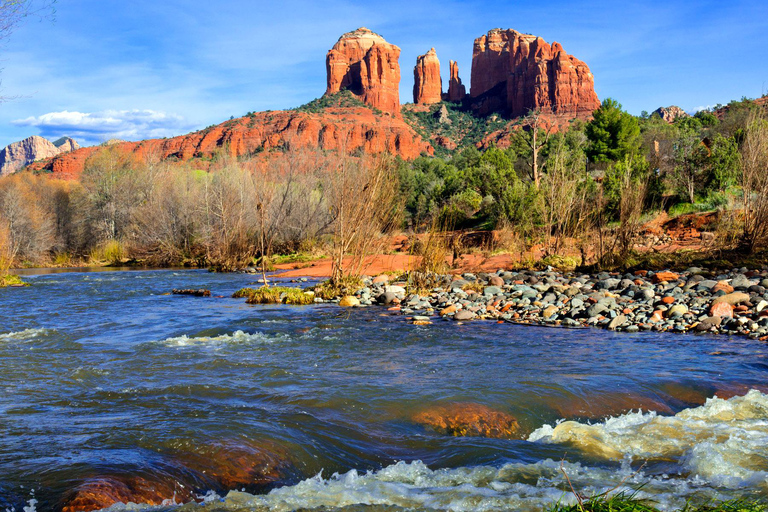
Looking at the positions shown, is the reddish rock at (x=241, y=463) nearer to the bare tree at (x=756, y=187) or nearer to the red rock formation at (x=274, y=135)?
the bare tree at (x=756, y=187)

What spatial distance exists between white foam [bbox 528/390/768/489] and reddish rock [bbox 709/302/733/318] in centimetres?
420

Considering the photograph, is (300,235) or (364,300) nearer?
(364,300)

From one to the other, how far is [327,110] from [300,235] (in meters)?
78.6

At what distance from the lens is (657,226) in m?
20.3

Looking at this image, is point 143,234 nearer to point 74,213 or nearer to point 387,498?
point 74,213

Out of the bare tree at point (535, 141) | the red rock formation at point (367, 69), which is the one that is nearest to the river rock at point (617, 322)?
the bare tree at point (535, 141)

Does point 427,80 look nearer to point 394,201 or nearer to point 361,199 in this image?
point 394,201

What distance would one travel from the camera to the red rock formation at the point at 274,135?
90000 millimetres

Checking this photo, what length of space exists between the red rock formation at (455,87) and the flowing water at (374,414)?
129m

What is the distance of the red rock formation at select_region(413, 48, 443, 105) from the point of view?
131788 mm

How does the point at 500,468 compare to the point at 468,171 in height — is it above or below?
below

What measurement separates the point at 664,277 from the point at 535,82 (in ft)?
359

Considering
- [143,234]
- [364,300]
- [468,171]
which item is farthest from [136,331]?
[468,171]

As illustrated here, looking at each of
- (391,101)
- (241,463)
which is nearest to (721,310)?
(241,463)
